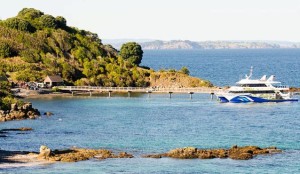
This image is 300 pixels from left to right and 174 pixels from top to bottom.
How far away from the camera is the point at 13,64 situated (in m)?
165

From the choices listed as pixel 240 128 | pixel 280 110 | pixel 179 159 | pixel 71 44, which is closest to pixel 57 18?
pixel 71 44

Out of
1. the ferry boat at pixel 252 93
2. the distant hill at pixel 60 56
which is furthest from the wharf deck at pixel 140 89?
the distant hill at pixel 60 56

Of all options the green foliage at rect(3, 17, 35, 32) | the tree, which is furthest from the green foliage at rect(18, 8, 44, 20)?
the tree

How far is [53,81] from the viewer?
154500 millimetres

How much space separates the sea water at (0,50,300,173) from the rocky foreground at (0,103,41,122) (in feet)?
8.21

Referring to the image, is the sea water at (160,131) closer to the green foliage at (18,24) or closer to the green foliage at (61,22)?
the green foliage at (18,24)

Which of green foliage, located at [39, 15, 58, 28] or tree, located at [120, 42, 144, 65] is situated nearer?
tree, located at [120, 42, 144, 65]

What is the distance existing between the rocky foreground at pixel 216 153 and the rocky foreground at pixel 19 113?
35872 millimetres

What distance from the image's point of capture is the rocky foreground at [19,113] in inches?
4048

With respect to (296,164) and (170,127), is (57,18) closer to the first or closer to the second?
(170,127)

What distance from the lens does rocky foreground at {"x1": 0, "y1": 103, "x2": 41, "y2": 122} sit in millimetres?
102812

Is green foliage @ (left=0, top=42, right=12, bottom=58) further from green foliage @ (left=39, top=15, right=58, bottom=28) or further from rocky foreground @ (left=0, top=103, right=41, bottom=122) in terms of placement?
rocky foreground @ (left=0, top=103, right=41, bottom=122)

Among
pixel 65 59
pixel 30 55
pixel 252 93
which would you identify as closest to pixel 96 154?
pixel 252 93

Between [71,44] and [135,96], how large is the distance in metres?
42.1
